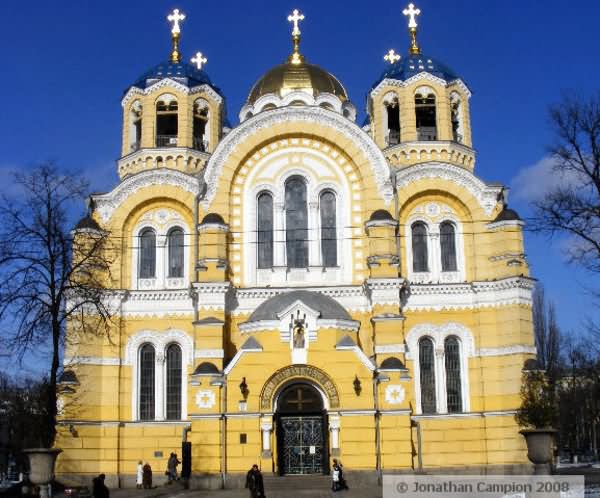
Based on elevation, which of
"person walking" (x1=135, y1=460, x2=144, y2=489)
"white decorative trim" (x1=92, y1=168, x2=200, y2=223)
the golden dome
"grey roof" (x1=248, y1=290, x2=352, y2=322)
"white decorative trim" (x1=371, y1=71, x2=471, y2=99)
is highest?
the golden dome

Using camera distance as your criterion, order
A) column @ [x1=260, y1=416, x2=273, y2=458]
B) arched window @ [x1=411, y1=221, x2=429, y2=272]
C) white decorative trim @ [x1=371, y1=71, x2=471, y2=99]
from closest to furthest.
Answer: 1. column @ [x1=260, y1=416, x2=273, y2=458]
2. arched window @ [x1=411, y1=221, x2=429, y2=272]
3. white decorative trim @ [x1=371, y1=71, x2=471, y2=99]

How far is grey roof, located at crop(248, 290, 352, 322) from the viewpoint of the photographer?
32.5 m

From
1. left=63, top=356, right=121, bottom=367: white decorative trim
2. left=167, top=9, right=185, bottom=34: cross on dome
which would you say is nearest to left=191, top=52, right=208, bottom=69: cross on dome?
left=167, top=9, right=185, bottom=34: cross on dome

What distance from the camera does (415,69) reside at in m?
39.2

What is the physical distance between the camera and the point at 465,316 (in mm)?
35719

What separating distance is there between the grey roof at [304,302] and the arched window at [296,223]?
9.27ft

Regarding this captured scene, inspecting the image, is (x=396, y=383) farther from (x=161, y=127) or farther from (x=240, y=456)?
(x=161, y=127)

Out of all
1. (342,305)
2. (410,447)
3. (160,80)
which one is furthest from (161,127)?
(410,447)

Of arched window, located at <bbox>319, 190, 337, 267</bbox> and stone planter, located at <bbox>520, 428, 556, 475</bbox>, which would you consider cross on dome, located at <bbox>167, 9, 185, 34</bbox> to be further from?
stone planter, located at <bbox>520, 428, 556, 475</bbox>

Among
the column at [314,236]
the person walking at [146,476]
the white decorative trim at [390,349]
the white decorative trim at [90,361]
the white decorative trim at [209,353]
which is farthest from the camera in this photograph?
the column at [314,236]

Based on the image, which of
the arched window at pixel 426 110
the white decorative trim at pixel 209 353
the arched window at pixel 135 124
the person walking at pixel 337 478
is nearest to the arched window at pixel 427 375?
the person walking at pixel 337 478

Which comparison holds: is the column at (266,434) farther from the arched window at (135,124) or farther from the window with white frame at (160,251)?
the arched window at (135,124)

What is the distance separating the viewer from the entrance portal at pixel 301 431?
32156 mm

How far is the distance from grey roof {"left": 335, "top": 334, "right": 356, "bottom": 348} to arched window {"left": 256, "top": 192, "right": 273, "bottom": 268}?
18.2ft
